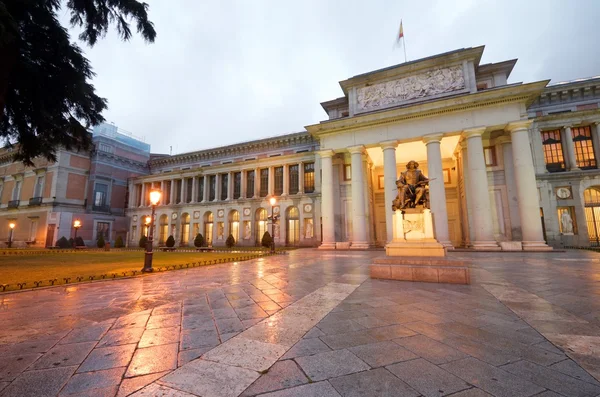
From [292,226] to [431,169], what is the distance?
1824 centimetres

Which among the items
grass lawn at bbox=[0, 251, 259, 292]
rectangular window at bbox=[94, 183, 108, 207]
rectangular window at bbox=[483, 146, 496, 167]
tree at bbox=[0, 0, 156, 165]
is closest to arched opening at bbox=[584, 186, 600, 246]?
rectangular window at bbox=[483, 146, 496, 167]

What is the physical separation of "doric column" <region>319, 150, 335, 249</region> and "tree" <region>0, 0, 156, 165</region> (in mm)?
15544

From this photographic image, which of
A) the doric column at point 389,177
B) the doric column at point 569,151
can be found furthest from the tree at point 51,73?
the doric column at point 569,151

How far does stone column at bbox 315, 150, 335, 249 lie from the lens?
896 inches

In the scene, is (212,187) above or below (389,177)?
above

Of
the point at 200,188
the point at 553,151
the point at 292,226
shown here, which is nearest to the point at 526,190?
the point at 553,151

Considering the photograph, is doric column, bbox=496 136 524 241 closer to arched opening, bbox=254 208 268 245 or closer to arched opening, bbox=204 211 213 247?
arched opening, bbox=254 208 268 245

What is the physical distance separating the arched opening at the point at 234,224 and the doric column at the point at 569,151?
35.7 m

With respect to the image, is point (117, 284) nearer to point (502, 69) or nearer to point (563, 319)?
point (563, 319)

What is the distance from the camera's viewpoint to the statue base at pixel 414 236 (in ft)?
28.0

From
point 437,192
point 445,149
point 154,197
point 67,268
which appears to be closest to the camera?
point 154,197

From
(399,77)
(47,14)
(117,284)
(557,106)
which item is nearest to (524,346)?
(117,284)

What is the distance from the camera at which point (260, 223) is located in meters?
34.5

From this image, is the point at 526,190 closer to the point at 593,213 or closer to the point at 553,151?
the point at 593,213
